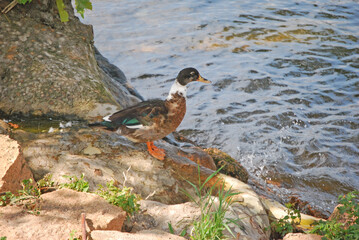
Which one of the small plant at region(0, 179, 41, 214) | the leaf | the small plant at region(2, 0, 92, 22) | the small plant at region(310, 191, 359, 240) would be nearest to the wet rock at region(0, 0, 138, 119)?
the small plant at region(2, 0, 92, 22)

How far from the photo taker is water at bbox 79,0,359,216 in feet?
23.5

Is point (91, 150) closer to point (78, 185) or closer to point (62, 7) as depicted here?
point (78, 185)

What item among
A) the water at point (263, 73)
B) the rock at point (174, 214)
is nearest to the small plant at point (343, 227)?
the rock at point (174, 214)

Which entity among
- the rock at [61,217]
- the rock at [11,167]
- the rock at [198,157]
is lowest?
the rock at [198,157]

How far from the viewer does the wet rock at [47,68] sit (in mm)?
5641

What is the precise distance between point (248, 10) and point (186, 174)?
390 inches

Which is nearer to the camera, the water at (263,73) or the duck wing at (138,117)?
the duck wing at (138,117)

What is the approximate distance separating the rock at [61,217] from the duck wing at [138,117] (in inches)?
55.4

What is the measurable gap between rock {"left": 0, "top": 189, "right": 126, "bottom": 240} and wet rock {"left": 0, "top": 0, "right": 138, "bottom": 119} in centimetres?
250

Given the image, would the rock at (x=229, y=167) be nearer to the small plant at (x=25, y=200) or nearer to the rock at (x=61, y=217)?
the rock at (x=61, y=217)

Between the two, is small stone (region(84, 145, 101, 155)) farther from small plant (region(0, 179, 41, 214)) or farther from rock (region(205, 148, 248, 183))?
rock (region(205, 148, 248, 183))

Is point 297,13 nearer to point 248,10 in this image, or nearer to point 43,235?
point 248,10

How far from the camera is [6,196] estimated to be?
10.5 feet

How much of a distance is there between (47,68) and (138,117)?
2012mm
